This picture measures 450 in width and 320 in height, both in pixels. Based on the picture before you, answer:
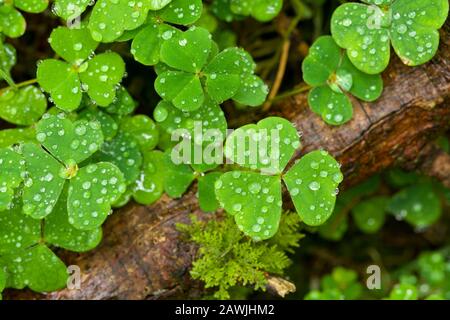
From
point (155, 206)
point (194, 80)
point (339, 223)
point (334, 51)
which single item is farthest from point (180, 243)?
point (339, 223)

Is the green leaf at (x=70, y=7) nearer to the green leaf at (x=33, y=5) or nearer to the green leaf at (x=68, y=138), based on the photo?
the green leaf at (x=33, y=5)

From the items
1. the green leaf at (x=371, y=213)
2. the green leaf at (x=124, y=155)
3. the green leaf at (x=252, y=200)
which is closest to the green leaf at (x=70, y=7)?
the green leaf at (x=124, y=155)

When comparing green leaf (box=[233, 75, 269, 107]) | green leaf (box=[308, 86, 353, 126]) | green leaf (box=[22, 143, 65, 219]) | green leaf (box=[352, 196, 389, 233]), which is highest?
green leaf (box=[233, 75, 269, 107])

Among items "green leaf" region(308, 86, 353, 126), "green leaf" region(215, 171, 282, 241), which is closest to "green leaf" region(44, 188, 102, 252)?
"green leaf" region(215, 171, 282, 241)

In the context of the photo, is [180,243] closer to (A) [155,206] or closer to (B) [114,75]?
(A) [155,206]

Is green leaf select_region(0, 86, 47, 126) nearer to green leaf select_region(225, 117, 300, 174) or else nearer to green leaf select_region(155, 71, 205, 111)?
green leaf select_region(155, 71, 205, 111)
